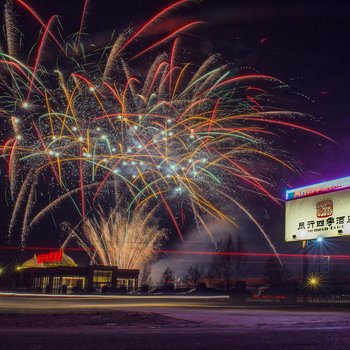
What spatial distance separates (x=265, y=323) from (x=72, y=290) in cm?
4362

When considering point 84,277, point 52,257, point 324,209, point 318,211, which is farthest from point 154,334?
point 52,257

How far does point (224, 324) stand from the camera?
16.5 m

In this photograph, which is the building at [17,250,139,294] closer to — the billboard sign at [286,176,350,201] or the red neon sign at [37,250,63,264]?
the red neon sign at [37,250,63,264]

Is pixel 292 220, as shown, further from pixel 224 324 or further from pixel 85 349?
pixel 85 349

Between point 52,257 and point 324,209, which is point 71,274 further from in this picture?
point 324,209

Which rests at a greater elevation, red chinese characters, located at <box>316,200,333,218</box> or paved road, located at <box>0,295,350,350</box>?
red chinese characters, located at <box>316,200,333,218</box>

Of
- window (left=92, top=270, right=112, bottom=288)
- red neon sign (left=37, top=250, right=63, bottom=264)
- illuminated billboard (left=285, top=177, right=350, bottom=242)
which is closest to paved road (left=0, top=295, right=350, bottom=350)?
illuminated billboard (left=285, top=177, right=350, bottom=242)

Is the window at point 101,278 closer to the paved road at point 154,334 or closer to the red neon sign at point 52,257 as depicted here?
the red neon sign at point 52,257

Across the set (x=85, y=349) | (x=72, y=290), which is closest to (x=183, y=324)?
(x=85, y=349)

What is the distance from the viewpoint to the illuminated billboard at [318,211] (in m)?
34.2

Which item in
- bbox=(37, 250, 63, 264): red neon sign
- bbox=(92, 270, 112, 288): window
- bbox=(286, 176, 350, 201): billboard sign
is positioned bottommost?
bbox=(92, 270, 112, 288): window

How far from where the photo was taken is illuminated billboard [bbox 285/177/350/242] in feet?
112

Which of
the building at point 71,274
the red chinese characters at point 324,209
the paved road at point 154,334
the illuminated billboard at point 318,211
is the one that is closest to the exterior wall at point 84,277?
the building at point 71,274

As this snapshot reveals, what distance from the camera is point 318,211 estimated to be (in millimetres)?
36188
